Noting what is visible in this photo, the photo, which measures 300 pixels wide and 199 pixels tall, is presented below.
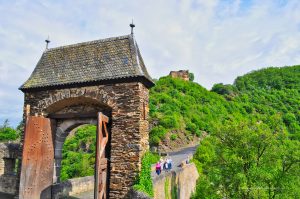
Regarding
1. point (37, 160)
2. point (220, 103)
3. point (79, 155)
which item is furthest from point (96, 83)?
point (220, 103)

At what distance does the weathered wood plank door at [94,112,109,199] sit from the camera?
9125 mm

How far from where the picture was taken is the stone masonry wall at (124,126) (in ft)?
33.9

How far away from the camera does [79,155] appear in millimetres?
30047

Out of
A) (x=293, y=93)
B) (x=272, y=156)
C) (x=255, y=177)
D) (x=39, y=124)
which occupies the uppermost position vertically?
(x=293, y=93)

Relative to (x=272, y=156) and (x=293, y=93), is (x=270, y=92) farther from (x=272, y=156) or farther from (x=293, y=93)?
(x=272, y=156)

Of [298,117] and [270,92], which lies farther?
[270,92]

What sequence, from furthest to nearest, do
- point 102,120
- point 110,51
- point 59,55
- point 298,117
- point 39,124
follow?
point 298,117 < point 59,55 < point 110,51 < point 39,124 < point 102,120

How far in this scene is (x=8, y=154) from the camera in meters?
13.8

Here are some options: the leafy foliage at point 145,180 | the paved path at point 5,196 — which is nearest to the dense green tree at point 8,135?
the paved path at point 5,196

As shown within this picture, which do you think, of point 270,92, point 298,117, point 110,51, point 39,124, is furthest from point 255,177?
point 270,92

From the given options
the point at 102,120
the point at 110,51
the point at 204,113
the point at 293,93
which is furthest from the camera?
the point at 293,93

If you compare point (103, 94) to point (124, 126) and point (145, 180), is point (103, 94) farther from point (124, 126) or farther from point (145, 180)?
point (145, 180)

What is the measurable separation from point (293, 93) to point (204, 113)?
3636 cm

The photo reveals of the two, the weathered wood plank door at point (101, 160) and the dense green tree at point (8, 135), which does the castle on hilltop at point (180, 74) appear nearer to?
the dense green tree at point (8, 135)
